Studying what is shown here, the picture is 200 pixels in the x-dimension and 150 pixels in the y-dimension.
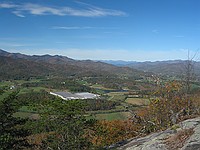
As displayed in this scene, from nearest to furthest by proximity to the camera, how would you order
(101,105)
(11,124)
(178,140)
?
(178,140) → (11,124) → (101,105)

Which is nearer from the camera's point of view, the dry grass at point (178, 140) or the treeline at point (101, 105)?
the dry grass at point (178, 140)

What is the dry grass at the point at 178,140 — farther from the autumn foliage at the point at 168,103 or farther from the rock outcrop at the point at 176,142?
the autumn foliage at the point at 168,103

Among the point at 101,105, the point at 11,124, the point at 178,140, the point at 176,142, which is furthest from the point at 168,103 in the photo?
the point at 101,105

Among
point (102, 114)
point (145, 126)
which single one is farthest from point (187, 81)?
point (102, 114)

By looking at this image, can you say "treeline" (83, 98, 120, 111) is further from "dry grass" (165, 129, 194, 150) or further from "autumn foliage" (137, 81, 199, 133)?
"dry grass" (165, 129, 194, 150)

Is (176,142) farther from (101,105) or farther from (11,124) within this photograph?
(101,105)

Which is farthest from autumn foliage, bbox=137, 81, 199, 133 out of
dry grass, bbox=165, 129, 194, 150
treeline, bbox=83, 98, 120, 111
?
treeline, bbox=83, 98, 120, 111

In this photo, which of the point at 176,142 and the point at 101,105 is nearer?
the point at 176,142

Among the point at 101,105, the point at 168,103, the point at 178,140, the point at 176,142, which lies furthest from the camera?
the point at 101,105

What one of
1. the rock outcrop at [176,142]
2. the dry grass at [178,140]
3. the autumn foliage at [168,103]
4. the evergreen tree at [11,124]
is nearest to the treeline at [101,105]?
the autumn foliage at [168,103]

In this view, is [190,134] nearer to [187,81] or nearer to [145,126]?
[145,126]
